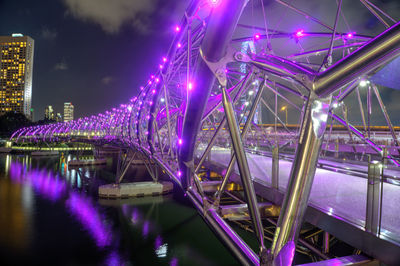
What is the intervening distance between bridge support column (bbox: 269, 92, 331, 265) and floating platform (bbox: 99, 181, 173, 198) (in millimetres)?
28034

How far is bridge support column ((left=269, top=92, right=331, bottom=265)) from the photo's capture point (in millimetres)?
2490

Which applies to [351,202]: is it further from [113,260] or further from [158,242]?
[158,242]

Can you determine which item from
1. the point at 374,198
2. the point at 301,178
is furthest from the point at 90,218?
the point at 301,178

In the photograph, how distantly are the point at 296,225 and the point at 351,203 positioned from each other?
3653 mm

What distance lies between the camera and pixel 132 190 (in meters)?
29.6

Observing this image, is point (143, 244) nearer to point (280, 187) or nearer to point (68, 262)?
point (68, 262)

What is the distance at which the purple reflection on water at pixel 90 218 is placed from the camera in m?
19.5

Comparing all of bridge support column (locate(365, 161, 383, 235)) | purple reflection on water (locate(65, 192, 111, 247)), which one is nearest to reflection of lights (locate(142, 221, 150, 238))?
purple reflection on water (locate(65, 192, 111, 247))

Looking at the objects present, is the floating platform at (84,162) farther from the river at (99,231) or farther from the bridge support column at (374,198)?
the bridge support column at (374,198)

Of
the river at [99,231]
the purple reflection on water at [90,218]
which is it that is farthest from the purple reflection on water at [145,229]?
the purple reflection on water at [90,218]

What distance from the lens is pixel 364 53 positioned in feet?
6.66

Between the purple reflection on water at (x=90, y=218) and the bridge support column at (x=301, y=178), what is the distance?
18.2 meters

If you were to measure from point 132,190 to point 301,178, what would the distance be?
94.6 feet

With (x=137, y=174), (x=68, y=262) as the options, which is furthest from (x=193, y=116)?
(x=137, y=174)
